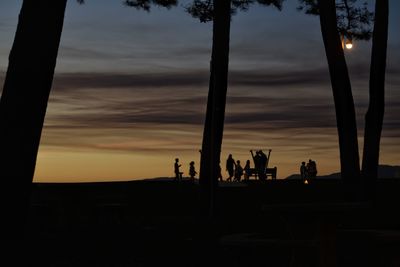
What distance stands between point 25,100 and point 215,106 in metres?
12.7

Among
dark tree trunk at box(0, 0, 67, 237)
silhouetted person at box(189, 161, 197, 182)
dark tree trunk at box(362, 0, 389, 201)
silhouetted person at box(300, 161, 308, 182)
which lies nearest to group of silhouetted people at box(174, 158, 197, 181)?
Answer: silhouetted person at box(189, 161, 197, 182)

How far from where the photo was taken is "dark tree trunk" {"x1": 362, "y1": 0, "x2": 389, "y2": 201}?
82.6ft

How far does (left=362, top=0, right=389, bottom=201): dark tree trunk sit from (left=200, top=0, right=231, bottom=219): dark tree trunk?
4491 mm

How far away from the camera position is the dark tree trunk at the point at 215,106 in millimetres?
22828

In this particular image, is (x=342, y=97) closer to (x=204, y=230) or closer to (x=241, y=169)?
(x=204, y=230)

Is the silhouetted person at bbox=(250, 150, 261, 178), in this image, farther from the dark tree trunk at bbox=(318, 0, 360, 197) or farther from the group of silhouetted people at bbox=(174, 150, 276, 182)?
the dark tree trunk at bbox=(318, 0, 360, 197)

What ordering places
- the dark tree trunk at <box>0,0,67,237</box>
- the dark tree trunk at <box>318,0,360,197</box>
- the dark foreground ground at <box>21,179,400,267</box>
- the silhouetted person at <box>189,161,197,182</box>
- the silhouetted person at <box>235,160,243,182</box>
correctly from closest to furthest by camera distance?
the dark tree trunk at <box>0,0,67,237</box> < the dark foreground ground at <box>21,179,400,267</box> < the dark tree trunk at <box>318,0,360,197</box> < the silhouetted person at <box>189,161,197,182</box> < the silhouetted person at <box>235,160,243,182</box>

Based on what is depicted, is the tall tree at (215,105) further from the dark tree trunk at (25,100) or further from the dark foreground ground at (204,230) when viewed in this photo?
the dark tree trunk at (25,100)

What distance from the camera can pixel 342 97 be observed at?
24078 mm

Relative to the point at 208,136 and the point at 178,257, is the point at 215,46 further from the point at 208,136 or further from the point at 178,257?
the point at 178,257

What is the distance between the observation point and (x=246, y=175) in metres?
49.1

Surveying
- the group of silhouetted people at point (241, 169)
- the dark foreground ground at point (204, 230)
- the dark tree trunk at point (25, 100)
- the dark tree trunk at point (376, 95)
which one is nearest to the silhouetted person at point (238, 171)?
the group of silhouetted people at point (241, 169)

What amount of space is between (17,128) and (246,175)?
1536 inches

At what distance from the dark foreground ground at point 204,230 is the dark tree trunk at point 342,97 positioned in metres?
1.44
